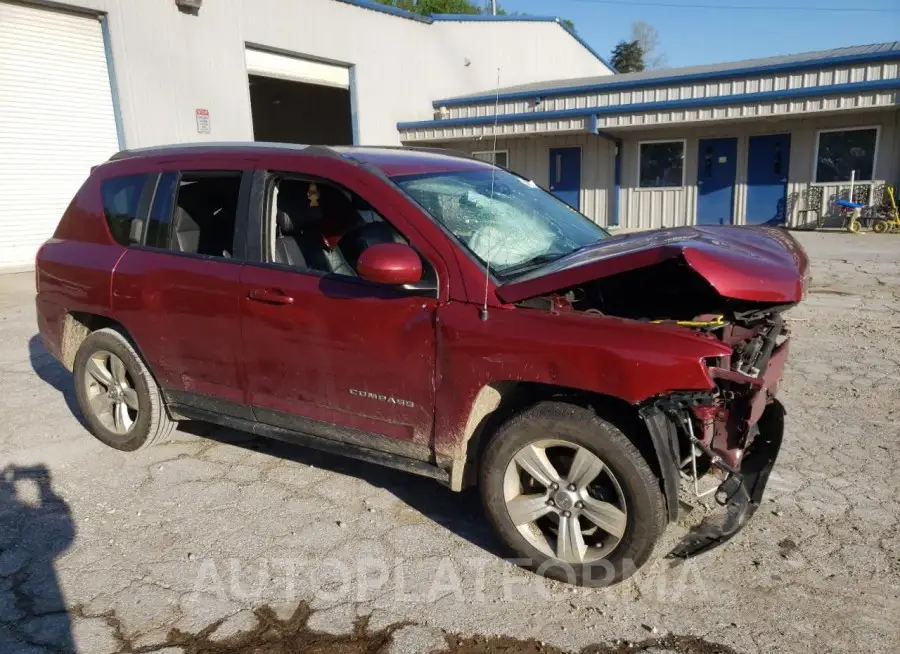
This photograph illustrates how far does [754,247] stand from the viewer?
307cm

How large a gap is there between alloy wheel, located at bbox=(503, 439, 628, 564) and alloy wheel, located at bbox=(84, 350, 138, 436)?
8.70ft

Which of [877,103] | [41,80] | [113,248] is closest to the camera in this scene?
[113,248]

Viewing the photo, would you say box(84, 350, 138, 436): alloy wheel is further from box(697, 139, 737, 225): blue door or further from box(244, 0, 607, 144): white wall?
box(697, 139, 737, 225): blue door

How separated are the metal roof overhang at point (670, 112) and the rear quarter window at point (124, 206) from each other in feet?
28.3

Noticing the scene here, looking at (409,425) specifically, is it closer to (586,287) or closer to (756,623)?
(586,287)

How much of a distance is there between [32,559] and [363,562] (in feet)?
5.21

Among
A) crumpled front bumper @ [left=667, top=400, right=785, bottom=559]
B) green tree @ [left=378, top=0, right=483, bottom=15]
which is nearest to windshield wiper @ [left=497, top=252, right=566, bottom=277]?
crumpled front bumper @ [left=667, top=400, right=785, bottom=559]

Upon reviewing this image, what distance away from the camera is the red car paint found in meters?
2.64

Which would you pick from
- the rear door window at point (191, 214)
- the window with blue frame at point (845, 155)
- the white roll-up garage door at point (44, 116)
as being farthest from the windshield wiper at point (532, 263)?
the window with blue frame at point (845, 155)

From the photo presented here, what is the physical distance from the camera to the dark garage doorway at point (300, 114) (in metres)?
22.8

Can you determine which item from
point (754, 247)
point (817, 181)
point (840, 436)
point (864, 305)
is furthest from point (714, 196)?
point (754, 247)

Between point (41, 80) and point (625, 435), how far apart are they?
12581mm

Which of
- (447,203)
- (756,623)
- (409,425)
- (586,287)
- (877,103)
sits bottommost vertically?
(756,623)

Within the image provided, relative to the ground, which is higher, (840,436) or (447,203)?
(447,203)
